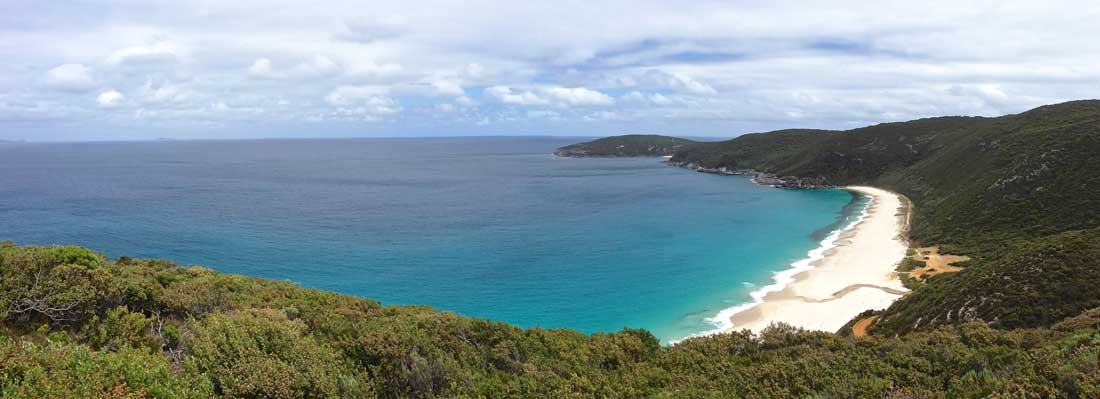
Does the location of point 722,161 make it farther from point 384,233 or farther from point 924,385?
point 924,385

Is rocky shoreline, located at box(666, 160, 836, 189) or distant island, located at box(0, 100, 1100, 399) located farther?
rocky shoreline, located at box(666, 160, 836, 189)

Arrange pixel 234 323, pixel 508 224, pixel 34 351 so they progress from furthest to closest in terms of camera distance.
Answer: pixel 508 224 < pixel 234 323 < pixel 34 351

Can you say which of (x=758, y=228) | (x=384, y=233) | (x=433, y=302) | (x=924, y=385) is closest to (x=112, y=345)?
(x=924, y=385)

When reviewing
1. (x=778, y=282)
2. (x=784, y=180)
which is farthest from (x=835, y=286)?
(x=784, y=180)

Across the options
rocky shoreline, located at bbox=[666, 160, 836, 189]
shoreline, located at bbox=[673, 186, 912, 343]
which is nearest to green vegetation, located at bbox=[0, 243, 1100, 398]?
shoreline, located at bbox=[673, 186, 912, 343]

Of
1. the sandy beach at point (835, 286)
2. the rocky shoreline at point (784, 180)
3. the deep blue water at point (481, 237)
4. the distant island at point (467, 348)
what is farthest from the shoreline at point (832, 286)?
the rocky shoreline at point (784, 180)

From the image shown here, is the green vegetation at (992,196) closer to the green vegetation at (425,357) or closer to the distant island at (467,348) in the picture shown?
the distant island at (467,348)

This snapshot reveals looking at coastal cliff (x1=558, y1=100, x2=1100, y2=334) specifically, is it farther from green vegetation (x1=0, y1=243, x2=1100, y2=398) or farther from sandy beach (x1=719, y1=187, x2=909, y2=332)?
green vegetation (x1=0, y1=243, x2=1100, y2=398)

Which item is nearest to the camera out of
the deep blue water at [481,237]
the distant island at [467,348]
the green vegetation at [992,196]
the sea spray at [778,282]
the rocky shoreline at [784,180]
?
the distant island at [467,348]
